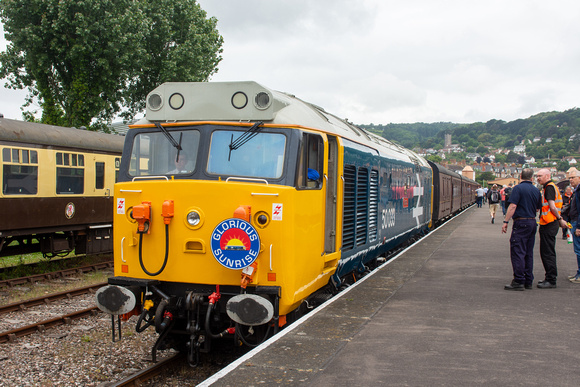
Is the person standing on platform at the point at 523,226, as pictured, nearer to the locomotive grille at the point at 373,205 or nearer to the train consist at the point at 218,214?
the locomotive grille at the point at 373,205

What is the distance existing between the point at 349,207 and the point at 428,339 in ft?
7.91

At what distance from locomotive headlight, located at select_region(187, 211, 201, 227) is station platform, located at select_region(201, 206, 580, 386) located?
4.56 ft

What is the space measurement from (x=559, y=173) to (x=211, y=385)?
172711 mm

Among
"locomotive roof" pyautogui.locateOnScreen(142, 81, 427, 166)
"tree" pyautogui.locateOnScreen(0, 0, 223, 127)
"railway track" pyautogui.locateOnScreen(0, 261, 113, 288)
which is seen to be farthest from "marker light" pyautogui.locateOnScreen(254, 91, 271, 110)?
"tree" pyautogui.locateOnScreen(0, 0, 223, 127)

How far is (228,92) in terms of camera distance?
5723 millimetres

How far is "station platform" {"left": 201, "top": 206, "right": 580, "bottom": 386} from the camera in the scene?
419cm

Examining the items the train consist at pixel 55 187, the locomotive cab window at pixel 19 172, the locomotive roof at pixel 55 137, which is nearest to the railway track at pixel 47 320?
the train consist at pixel 55 187

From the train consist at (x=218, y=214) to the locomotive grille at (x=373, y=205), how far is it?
2.32 m

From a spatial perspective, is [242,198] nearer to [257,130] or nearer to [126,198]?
[257,130]

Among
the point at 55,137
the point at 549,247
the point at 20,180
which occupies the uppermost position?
the point at 55,137

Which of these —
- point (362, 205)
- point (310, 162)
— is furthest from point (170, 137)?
point (362, 205)

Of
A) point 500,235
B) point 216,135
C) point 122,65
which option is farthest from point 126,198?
point 122,65

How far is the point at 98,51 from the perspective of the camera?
65.9 feet

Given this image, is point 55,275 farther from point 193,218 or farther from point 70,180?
point 193,218
